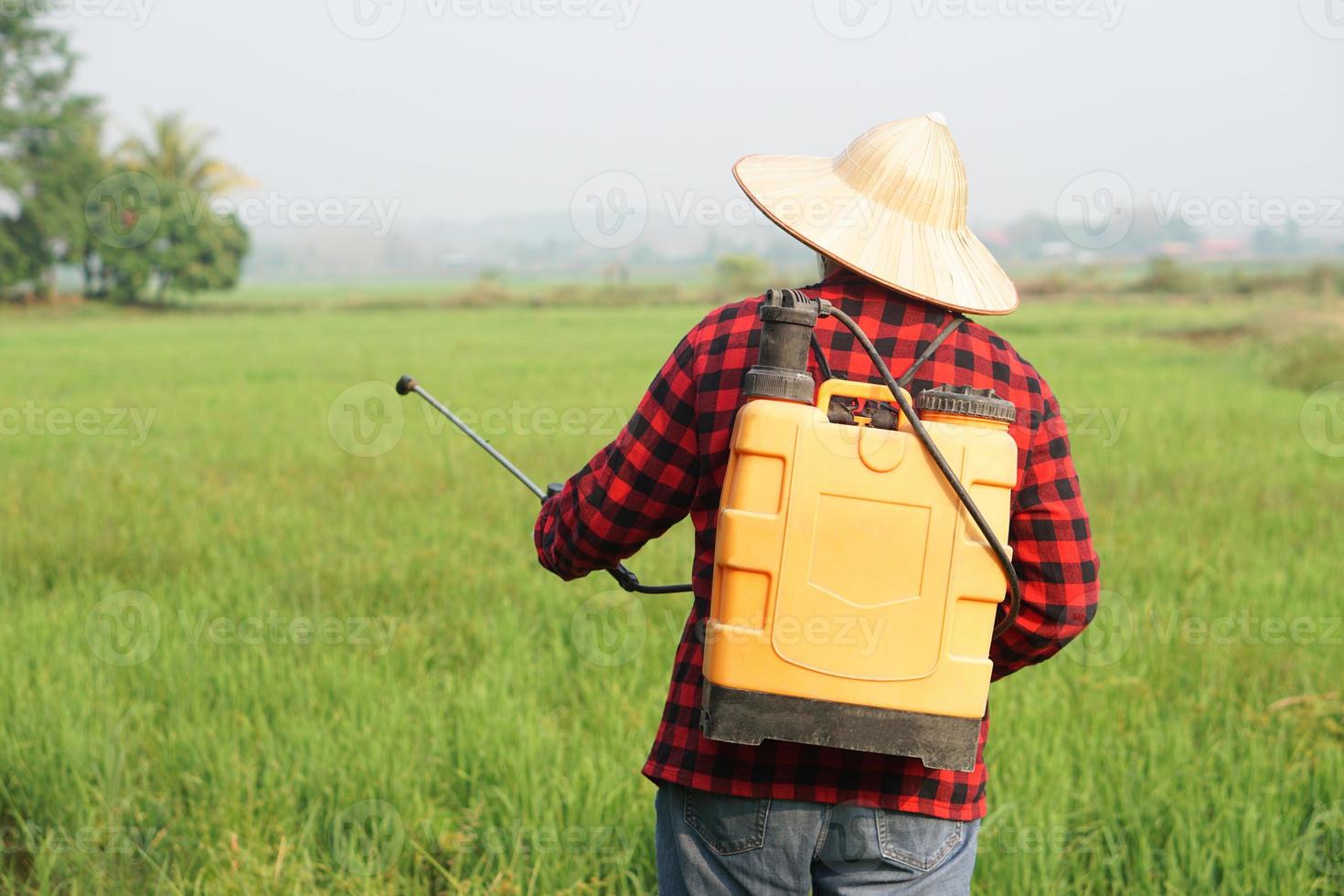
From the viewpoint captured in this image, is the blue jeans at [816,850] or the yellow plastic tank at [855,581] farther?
the blue jeans at [816,850]

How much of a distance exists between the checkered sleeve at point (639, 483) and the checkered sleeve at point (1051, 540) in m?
0.42

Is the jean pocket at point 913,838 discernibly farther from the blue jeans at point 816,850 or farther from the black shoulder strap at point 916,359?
the black shoulder strap at point 916,359

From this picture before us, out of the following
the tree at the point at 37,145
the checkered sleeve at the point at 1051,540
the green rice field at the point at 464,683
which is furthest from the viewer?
the tree at the point at 37,145

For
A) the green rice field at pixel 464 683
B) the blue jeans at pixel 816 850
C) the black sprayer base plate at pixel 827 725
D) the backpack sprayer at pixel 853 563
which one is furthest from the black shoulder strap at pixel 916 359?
the green rice field at pixel 464 683

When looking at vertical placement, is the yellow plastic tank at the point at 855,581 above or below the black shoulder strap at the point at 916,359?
below

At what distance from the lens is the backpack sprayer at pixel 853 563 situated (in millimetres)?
1275

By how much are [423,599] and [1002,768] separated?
2.39m

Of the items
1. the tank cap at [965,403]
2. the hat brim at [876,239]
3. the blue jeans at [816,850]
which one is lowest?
the blue jeans at [816,850]

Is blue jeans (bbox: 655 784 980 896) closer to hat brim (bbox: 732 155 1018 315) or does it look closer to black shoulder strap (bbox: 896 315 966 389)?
black shoulder strap (bbox: 896 315 966 389)

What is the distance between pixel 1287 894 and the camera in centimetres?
262

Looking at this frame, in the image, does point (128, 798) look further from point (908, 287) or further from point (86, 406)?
point (86, 406)

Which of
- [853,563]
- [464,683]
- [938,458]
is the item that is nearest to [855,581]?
[853,563]

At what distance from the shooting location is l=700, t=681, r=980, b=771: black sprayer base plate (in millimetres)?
1324

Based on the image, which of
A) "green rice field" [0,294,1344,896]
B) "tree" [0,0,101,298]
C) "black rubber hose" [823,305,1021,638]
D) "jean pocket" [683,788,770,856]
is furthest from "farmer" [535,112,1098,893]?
"tree" [0,0,101,298]
